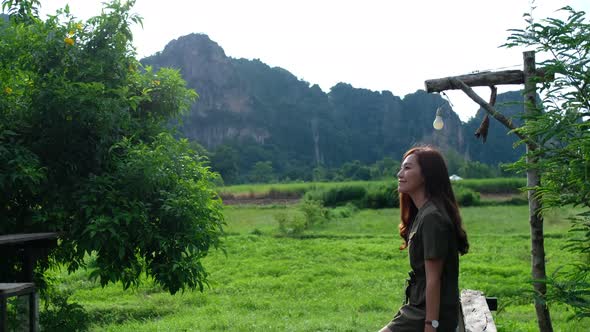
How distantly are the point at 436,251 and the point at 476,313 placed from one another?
8.23ft

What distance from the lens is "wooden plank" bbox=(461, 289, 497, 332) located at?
4.49 m

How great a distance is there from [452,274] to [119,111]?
3.16 meters

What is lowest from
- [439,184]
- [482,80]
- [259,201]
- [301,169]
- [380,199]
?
[259,201]

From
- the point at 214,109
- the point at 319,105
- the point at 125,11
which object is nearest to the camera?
the point at 125,11

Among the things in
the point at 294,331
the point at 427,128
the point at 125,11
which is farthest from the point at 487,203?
the point at 427,128

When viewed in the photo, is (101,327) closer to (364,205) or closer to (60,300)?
(60,300)

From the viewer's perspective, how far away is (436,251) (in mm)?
2629

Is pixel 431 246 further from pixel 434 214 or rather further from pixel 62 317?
pixel 62 317

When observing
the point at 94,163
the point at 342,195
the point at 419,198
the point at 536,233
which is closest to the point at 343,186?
the point at 342,195

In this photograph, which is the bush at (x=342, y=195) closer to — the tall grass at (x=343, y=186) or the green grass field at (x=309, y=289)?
the tall grass at (x=343, y=186)

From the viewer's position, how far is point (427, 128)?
82.8 m

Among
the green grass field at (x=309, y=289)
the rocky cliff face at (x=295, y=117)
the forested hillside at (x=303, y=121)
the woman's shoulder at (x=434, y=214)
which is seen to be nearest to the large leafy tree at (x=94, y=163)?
the green grass field at (x=309, y=289)

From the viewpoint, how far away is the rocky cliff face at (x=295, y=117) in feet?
267

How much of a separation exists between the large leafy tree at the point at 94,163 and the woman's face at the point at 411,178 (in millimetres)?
2508
